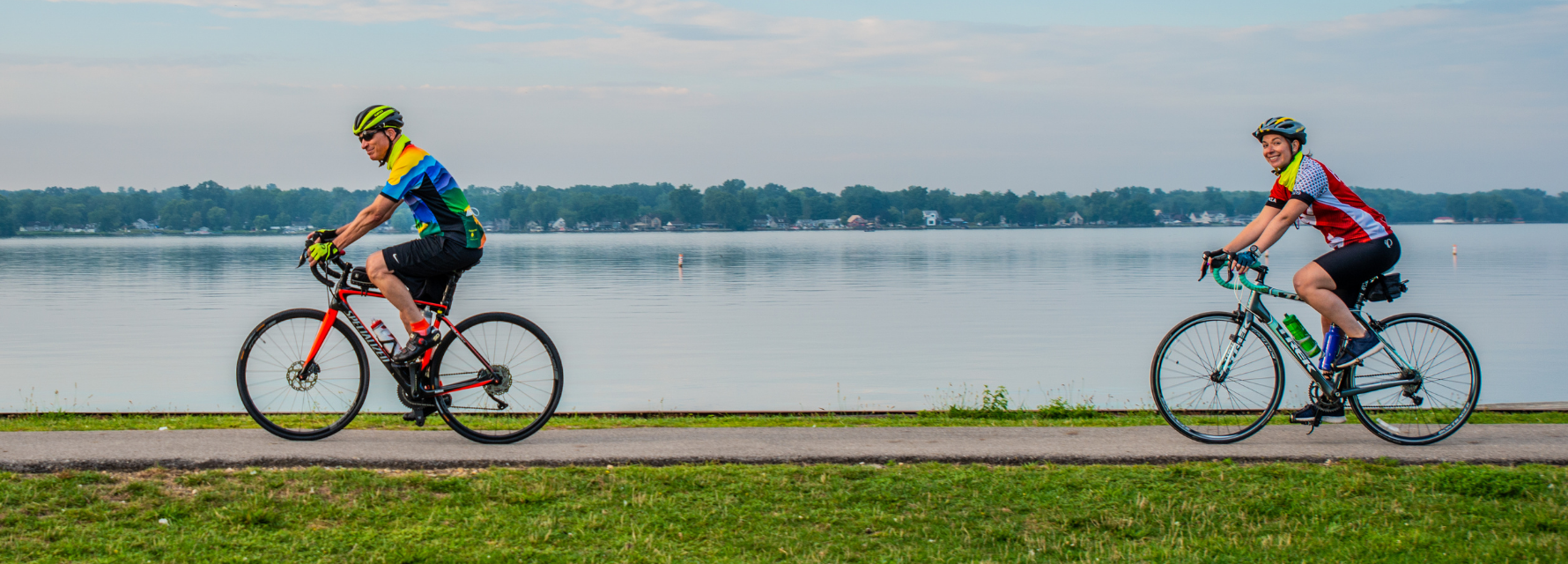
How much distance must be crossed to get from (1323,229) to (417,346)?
495cm

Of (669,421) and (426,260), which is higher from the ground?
(426,260)

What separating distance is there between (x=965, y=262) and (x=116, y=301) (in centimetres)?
3787

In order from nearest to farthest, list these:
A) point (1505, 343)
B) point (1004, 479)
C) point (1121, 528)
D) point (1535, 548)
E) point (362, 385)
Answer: point (1535, 548) < point (1121, 528) < point (1004, 479) < point (362, 385) < point (1505, 343)

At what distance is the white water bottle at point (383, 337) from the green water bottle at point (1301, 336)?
4932 millimetres

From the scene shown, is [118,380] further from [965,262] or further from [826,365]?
[965,262]

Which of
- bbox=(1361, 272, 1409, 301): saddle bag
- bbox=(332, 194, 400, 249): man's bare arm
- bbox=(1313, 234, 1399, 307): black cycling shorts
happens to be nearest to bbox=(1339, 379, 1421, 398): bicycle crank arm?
bbox=(1361, 272, 1409, 301): saddle bag

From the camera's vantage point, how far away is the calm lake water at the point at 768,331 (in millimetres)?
14391

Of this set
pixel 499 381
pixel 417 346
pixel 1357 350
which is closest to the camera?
pixel 417 346

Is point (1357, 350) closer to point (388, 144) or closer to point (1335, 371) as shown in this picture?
point (1335, 371)

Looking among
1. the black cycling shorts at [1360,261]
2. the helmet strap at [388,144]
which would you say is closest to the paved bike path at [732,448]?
the black cycling shorts at [1360,261]

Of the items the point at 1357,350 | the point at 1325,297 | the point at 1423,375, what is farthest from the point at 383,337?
the point at 1423,375

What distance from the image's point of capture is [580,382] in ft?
50.2

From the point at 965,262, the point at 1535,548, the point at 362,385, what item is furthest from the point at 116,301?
the point at 965,262

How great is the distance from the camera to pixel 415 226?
636 cm
